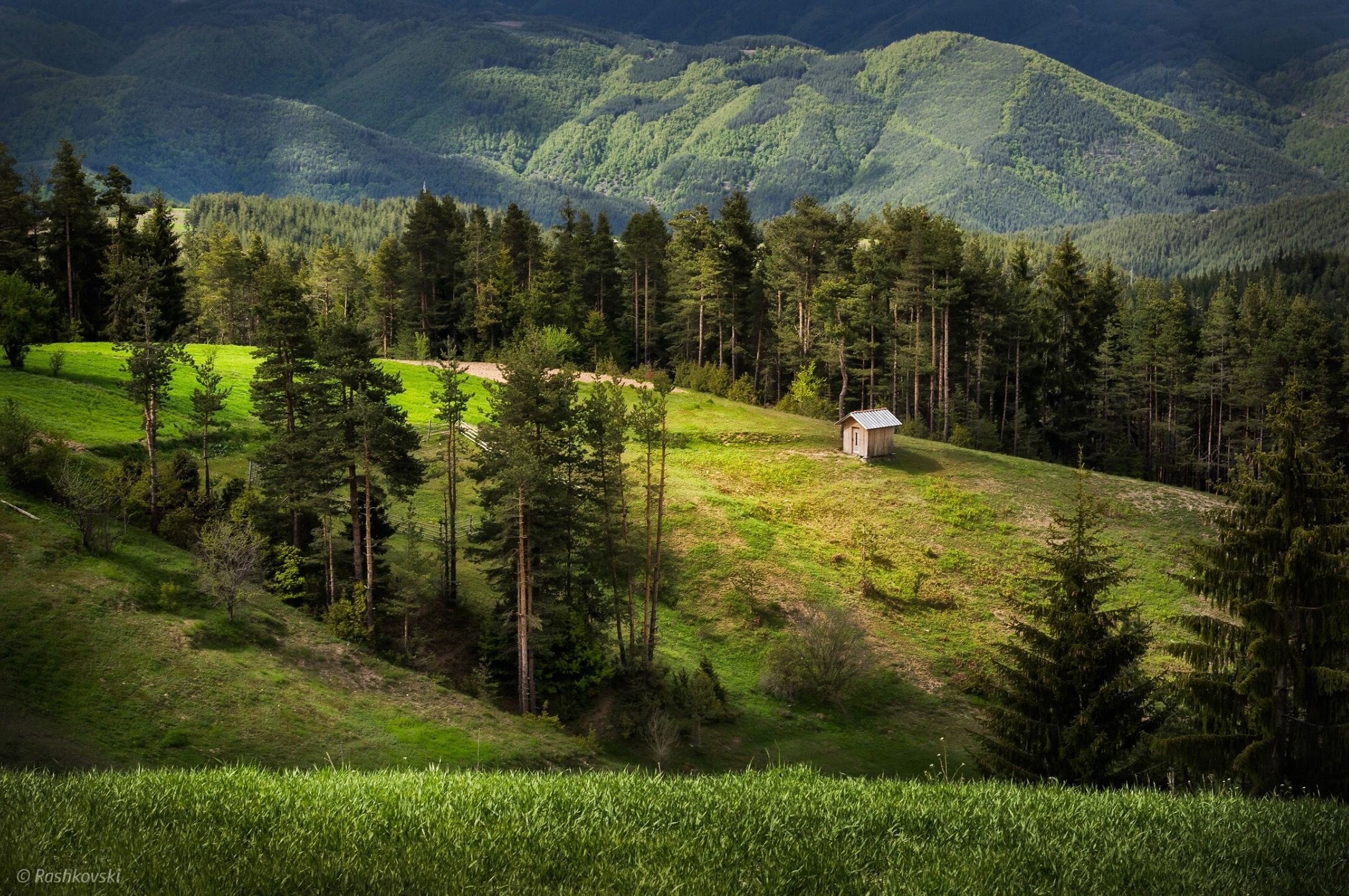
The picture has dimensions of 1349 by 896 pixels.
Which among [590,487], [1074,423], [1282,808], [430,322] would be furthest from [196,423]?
[1074,423]

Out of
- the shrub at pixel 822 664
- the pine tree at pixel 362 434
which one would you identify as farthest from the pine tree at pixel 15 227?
the shrub at pixel 822 664

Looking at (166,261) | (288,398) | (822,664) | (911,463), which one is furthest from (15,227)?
(822,664)

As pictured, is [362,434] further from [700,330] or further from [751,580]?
[700,330]

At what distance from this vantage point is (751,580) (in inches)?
2047

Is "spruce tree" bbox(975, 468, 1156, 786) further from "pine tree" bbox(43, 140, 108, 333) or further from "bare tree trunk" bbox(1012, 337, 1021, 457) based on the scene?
"pine tree" bbox(43, 140, 108, 333)

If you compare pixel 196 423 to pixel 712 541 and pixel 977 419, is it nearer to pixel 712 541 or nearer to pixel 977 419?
pixel 712 541

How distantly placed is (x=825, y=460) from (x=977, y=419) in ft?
81.6

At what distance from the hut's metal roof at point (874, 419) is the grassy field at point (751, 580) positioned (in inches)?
96.7

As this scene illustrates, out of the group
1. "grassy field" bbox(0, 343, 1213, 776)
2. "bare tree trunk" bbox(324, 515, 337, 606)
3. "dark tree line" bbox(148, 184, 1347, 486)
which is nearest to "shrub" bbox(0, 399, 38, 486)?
"grassy field" bbox(0, 343, 1213, 776)

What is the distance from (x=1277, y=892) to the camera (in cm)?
916

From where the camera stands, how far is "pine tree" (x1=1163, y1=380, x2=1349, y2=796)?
69.2 ft

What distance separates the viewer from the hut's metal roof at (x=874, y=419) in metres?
68.3

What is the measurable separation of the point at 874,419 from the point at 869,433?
1652 mm

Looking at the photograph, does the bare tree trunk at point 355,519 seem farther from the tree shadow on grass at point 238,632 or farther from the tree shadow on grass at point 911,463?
the tree shadow on grass at point 911,463
